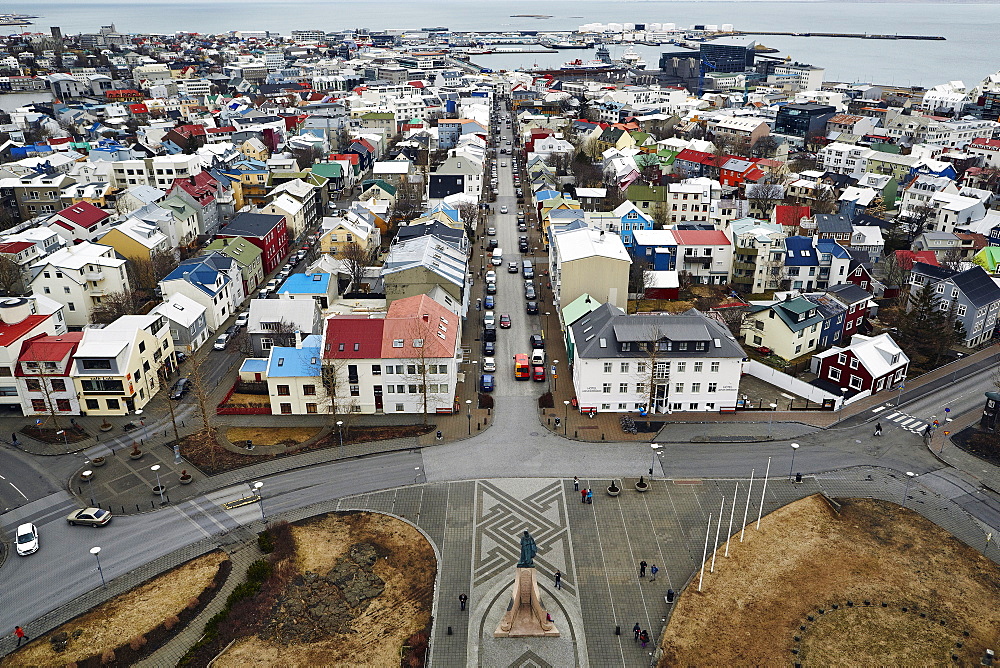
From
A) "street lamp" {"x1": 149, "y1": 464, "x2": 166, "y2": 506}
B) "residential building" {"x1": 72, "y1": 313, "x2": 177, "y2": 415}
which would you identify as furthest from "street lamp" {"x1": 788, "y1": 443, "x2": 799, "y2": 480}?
"residential building" {"x1": 72, "y1": 313, "x2": 177, "y2": 415}

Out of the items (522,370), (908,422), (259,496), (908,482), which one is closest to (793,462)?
(908,482)

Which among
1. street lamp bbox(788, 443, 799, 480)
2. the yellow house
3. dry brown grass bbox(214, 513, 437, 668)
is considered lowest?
dry brown grass bbox(214, 513, 437, 668)

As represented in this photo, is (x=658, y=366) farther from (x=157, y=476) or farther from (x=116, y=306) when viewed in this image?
(x=116, y=306)

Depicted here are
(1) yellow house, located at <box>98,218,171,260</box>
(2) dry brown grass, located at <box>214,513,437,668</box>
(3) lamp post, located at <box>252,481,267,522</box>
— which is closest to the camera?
(2) dry brown grass, located at <box>214,513,437,668</box>

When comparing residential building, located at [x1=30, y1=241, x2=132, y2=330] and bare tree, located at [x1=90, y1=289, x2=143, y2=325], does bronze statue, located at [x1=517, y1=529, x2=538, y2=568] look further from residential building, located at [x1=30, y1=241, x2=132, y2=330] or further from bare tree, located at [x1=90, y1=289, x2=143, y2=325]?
residential building, located at [x1=30, y1=241, x2=132, y2=330]

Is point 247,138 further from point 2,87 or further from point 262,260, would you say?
point 2,87

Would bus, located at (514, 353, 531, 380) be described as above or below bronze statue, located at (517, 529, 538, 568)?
below

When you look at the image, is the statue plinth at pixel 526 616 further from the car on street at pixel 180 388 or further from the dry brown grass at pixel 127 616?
the car on street at pixel 180 388

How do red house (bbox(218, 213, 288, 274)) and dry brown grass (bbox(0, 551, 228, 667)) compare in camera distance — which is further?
red house (bbox(218, 213, 288, 274))
